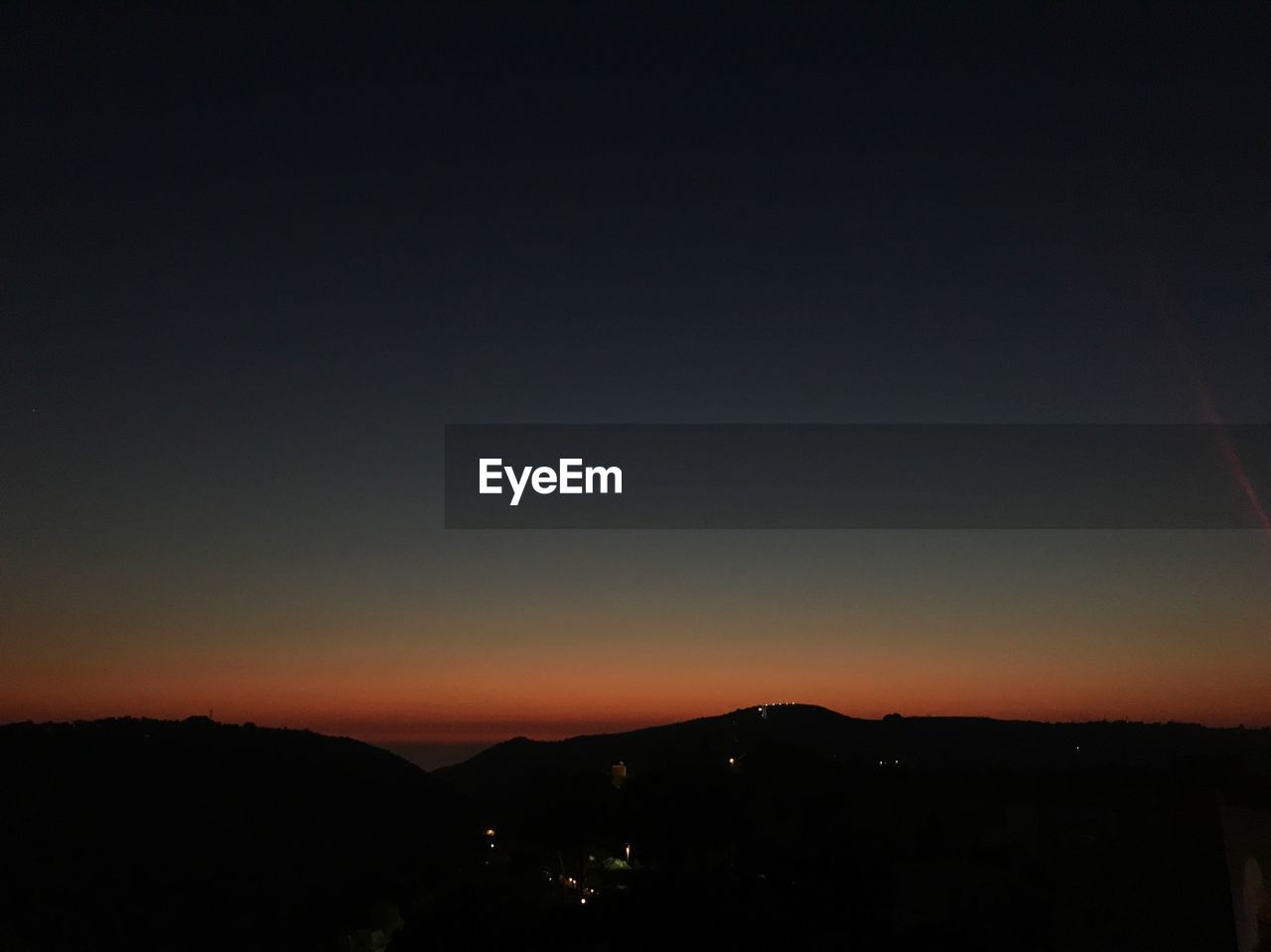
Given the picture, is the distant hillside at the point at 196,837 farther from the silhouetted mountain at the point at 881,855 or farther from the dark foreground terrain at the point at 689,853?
the silhouetted mountain at the point at 881,855

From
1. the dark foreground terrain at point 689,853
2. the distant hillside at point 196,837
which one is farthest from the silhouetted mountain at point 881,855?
the distant hillside at point 196,837

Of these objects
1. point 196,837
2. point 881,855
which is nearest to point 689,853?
point 881,855

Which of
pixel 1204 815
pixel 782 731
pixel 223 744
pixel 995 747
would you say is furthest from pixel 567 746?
pixel 1204 815

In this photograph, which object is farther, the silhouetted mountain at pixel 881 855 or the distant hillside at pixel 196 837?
the distant hillside at pixel 196 837

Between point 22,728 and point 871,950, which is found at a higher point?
point 22,728

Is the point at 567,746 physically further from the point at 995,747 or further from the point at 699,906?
the point at 699,906

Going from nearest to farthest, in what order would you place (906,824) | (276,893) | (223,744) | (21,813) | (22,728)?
(906,824), (276,893), (21,813), (22,728), (223,744)
